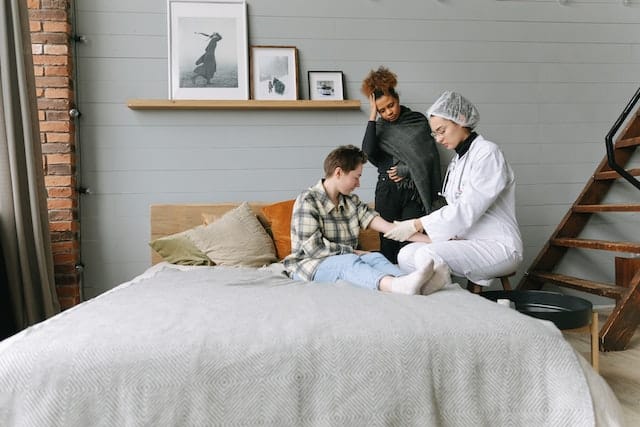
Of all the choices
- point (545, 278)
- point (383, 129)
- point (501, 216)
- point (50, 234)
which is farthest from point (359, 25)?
point (50, 234)

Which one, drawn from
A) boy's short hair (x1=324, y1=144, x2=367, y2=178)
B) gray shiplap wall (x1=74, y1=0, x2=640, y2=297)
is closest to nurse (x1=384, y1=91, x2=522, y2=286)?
boy's short hair (x1=324, y1=144, x2=367, y2=178)

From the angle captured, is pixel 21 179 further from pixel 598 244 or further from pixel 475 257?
pixel 598 244

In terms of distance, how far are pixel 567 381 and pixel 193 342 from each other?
3.03 ft

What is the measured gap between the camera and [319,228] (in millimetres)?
2650

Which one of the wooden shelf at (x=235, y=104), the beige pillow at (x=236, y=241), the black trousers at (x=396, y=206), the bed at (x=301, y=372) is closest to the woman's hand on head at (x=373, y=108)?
the wooden shelf at (x=235, y=104)

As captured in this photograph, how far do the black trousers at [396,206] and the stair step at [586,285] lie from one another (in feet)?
3.05

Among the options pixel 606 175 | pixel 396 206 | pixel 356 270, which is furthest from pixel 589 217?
pixel 356 270

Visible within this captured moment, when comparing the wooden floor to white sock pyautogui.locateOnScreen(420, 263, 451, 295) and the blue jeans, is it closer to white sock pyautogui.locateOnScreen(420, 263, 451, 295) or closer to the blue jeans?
white sock pyautogui.locateOnScreen(420, 263, 451, 295)

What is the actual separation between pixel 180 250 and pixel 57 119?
3.47 ft

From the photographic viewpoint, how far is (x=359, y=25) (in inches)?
142

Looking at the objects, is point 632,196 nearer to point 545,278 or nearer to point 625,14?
point 545,278

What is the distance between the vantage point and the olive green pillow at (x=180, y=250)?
9.93 ft

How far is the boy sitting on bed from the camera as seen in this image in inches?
93.8

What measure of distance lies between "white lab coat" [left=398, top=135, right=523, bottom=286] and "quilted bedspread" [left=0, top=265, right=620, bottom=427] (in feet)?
3.13
